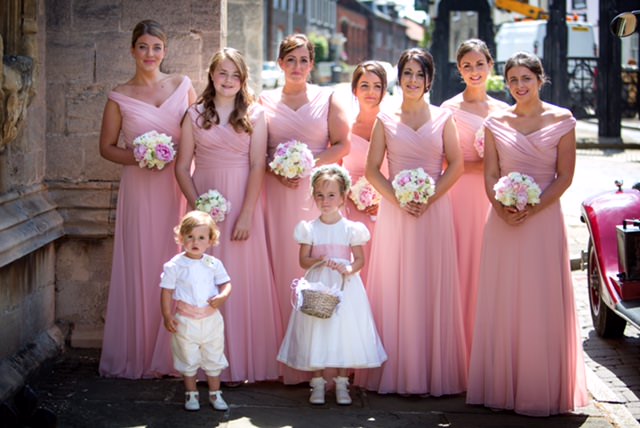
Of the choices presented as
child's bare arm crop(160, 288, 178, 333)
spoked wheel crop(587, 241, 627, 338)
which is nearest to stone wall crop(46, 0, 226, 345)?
child's bare arm crop(160, 288, 178, 333)

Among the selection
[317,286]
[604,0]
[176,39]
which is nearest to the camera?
[317,286]

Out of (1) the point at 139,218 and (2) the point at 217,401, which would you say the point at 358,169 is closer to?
(1) the point at 139,218

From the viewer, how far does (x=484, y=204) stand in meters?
6.66

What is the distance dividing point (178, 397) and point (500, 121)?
2463 millimetres

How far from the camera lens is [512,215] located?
586 cm

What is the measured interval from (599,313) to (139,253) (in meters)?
3.54

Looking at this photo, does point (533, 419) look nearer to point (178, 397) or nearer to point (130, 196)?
point (178, 397)

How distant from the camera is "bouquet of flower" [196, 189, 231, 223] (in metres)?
6.08

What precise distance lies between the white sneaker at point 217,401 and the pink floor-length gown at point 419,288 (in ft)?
3.08

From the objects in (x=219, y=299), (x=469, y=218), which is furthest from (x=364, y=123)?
(x=219, y=299)

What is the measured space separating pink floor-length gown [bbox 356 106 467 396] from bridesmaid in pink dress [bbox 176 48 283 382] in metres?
0.68

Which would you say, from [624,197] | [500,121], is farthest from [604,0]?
[500,121]

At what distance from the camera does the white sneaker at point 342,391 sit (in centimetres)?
591

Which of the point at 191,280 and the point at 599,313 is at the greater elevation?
the point at 191,280
